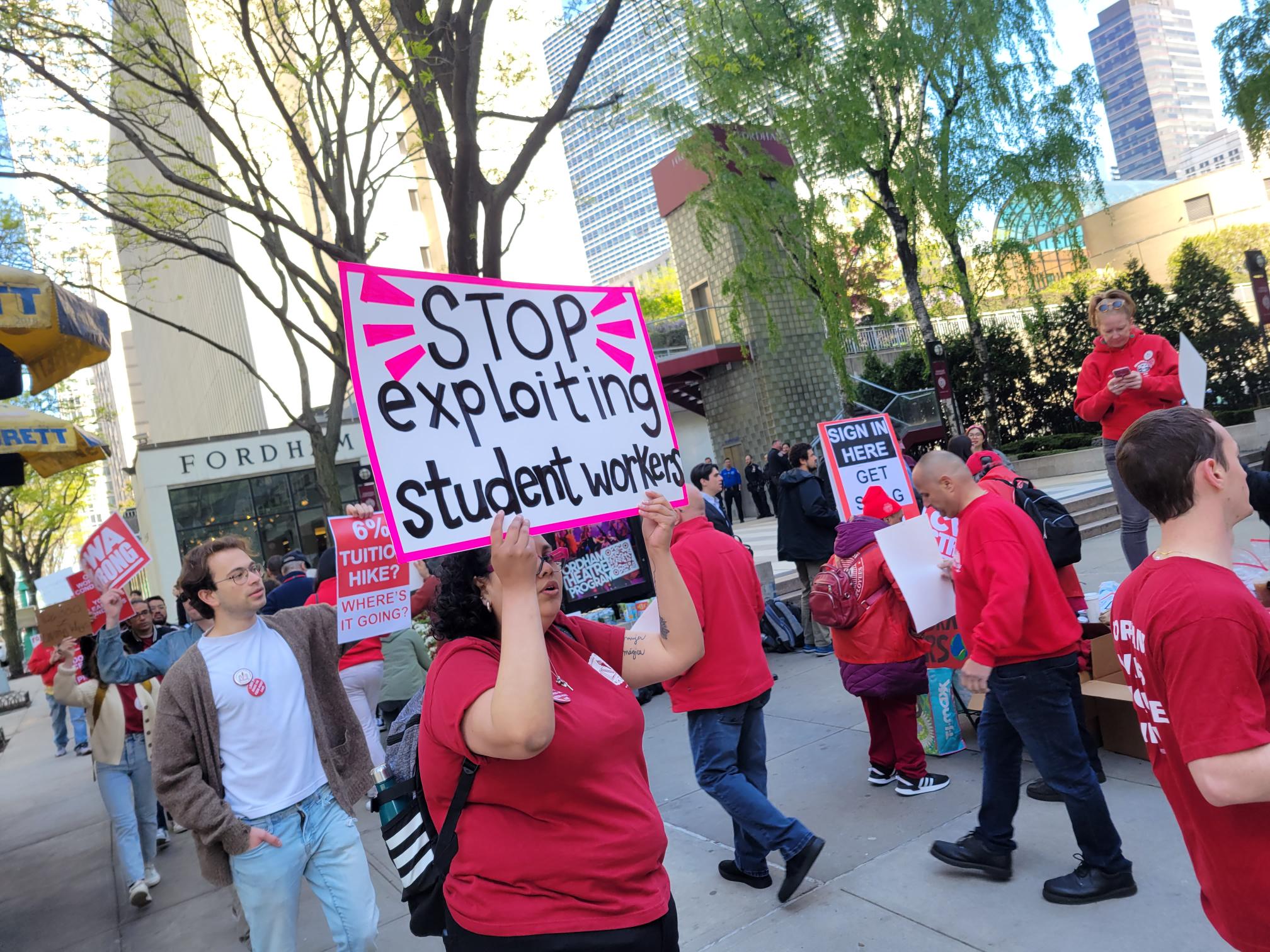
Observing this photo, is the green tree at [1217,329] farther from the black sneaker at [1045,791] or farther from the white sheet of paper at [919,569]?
the white sheet of paper at [919,569]

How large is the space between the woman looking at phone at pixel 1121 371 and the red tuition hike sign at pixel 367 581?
176 inches

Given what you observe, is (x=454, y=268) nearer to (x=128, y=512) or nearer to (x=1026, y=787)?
(x=1026, y=787)

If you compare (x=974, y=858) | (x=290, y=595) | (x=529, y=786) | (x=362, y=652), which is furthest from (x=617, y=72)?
(x=529, y=786)

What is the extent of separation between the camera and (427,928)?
2.31 meters

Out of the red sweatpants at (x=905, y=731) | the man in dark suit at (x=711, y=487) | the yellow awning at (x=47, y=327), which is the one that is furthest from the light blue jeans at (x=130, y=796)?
the red sweatpants at (x=905, y=731)

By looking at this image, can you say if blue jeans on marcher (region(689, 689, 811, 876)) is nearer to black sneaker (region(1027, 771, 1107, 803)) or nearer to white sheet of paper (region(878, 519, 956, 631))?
white sheet of paper (region(878, 519, 956, 631))

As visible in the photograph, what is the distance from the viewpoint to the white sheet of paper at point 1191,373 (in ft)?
17.2

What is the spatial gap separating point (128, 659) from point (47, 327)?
186cm

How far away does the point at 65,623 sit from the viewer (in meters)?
Answer: 5.06

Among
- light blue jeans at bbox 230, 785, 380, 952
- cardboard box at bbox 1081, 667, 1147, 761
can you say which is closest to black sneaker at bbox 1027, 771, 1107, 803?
cardboard box at bbox 1081, 667, 1147, 761

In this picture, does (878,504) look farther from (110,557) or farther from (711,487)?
(110,557)

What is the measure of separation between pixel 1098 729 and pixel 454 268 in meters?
6.27

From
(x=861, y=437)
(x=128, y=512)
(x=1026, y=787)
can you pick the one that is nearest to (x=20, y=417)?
(x=861, y=437)

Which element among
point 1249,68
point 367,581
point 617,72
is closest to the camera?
point 367,581
